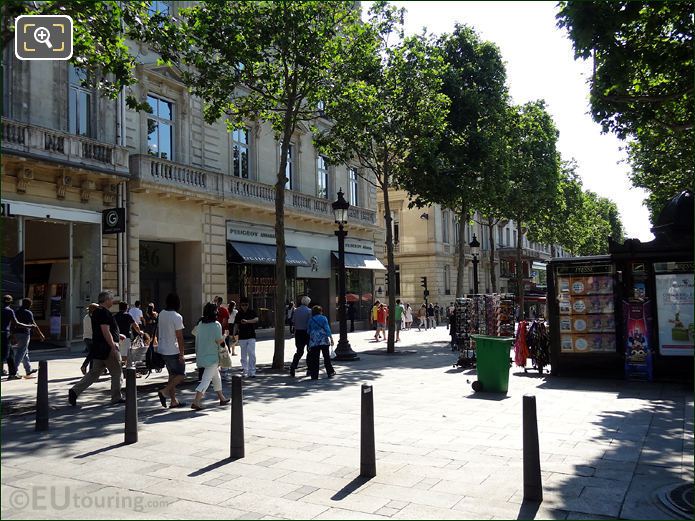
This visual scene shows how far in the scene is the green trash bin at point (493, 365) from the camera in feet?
33.5

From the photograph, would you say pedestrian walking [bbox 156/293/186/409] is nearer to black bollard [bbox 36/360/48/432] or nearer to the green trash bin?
black bollard [bbox 36/360/48/432]

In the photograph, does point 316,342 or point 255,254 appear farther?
point 255,254

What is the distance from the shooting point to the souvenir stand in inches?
429

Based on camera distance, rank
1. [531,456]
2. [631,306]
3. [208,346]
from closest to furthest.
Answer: [531,456] < [208,346] < [631,306]

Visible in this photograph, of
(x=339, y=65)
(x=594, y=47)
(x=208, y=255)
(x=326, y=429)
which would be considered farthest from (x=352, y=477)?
(x=208, y=255)

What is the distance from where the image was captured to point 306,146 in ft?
98.9

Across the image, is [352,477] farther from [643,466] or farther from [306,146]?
[306,146]

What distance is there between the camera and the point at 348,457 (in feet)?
20.5

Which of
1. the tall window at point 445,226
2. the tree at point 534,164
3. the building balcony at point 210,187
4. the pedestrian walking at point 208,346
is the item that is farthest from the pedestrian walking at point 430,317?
the pedestrian walking at point 208,346

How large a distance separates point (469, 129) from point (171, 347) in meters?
18.6

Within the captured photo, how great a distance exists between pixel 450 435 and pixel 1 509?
484 centimetres

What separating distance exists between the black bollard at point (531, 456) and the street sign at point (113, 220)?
15.9m

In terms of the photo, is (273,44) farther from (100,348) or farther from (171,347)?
(100,348)

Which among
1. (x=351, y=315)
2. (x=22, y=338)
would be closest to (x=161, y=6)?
(x=22, y=338)
